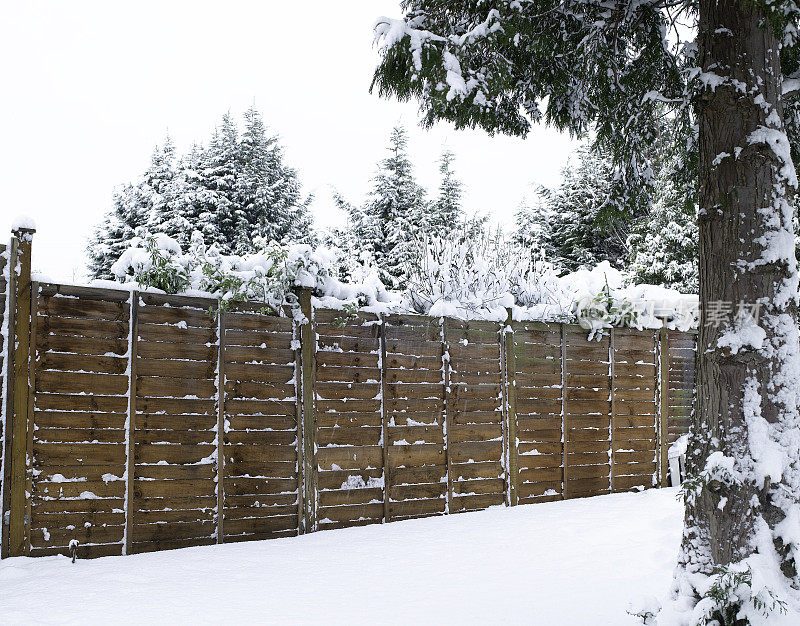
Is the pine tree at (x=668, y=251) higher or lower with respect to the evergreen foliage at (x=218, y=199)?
lower

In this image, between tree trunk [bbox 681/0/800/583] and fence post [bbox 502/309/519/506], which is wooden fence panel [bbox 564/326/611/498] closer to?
fence post [bbox 502/309/519/506]

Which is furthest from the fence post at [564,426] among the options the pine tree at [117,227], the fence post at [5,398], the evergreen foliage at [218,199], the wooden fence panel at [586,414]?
the pine tree at [117,227]

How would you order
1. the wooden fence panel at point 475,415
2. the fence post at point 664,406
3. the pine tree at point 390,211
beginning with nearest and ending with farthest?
the wooden fence panel at point 475,415 < the fence post at point 664,406 < the pine tree at point 390,211

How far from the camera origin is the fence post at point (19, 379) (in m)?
3.92

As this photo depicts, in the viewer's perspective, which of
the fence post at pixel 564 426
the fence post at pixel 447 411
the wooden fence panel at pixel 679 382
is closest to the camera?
the fence post at pixel 447 411

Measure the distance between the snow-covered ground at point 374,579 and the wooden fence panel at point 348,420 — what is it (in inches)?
9.7

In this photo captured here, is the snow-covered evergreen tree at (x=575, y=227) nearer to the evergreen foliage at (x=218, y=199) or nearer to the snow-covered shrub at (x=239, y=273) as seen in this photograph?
the evergreen foliage at (x=218, y=199)

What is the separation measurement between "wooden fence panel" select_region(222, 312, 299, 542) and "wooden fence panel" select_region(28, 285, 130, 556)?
740 mm

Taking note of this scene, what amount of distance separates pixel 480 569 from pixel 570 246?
2239 centimetres

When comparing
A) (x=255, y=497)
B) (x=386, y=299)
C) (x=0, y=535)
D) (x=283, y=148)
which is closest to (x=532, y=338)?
(x=386, y=299)

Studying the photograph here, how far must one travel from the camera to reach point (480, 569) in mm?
4102

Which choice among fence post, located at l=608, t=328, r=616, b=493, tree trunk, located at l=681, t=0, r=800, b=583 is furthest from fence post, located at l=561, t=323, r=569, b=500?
tree trunk, located at l=681, t=0, r=800, b=583

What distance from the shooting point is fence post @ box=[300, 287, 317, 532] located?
201 inches

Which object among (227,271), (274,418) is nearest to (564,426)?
(274,418)
